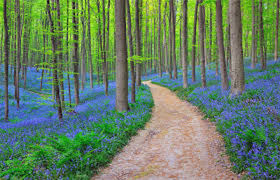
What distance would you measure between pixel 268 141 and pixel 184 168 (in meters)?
1.96

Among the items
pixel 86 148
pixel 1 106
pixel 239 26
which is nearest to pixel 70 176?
pixel 86 148

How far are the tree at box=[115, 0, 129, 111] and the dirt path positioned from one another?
230 cm

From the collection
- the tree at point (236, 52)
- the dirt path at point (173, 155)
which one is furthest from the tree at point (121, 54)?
the tree at point (236, 52)

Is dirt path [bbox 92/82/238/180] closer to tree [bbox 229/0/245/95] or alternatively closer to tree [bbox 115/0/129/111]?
tree [bbox 115/0/129/111]

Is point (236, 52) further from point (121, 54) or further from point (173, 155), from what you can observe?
point (173, 155)

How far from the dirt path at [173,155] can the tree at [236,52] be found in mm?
2583

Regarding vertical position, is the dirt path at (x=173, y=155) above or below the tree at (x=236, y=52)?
below

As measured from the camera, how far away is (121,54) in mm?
9938

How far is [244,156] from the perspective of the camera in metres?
4.26

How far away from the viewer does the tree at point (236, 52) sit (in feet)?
30.5

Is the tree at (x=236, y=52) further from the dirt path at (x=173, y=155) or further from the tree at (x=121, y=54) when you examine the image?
the tree at (x=121, y=54)

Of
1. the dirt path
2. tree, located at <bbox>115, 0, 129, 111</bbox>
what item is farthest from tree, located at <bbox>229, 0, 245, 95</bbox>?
tree, located at <bbox>115, 0, 129, 111</bbox>

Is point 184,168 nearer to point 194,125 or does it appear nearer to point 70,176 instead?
point 70,176

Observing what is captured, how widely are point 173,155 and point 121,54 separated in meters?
6.08
